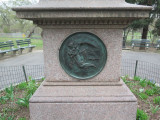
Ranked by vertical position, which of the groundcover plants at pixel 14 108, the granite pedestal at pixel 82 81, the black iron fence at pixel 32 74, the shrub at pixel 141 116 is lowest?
the black iron fence at pixel 32 74

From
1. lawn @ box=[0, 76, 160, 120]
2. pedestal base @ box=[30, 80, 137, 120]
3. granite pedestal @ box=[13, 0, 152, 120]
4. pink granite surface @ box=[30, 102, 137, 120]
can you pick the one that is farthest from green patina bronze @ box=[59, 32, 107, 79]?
lawn @ box=[0, 76, 160, 120]

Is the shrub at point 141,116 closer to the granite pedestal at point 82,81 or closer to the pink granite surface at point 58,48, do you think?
the granite pedestal at point 82,81

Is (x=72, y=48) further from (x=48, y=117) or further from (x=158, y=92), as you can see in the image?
(x=158, y=92)

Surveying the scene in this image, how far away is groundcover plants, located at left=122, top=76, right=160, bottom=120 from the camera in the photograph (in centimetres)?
301

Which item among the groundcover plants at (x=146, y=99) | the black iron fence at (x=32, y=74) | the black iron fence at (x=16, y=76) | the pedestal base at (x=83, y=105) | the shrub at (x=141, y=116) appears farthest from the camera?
the black iron fence at (x=32, y=74)

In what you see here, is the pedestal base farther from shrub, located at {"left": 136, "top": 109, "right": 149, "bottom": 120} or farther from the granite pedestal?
shrub, located at {"left": 136, "top": 109, "right": 149, "bottom": 120}

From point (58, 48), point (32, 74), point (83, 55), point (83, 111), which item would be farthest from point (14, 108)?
point (32, 74)

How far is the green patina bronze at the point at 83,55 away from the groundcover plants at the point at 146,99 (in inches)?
59.2

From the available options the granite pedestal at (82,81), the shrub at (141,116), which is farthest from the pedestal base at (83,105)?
the shrub at (141,116)

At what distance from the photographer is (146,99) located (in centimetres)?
379

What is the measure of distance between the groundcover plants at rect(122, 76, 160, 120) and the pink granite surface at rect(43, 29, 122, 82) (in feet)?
3.92

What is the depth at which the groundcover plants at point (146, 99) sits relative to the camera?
301 cm

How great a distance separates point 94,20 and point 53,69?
1403 mm

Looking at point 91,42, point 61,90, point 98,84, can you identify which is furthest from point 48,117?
point 91,42
